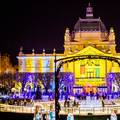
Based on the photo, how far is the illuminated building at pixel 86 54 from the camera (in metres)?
61.2

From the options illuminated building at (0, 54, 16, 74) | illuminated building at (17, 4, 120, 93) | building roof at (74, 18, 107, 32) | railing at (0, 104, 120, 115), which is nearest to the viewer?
railing at (0, 104, 120, 115)

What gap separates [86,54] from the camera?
203 ft

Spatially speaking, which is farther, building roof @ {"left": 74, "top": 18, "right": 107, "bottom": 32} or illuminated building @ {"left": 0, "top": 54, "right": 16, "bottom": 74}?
building roof @ {"left": 74, "top": 18, "right": 107, "bottom": 32}

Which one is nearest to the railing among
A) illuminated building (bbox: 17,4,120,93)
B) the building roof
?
illuminated building (bbox: 17,4,120,93)

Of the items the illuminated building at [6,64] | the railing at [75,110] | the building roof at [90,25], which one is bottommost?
the railing at [75,110]

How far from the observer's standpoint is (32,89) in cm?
4562

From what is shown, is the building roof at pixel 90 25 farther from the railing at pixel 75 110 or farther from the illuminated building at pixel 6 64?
the railing at pixel 75 110

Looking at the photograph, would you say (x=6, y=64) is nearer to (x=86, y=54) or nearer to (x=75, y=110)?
(x=86, y=54)

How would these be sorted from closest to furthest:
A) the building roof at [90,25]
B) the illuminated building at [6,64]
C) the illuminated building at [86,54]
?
the illuminated building at [86,54], the illuminated building at [6,64], the building roof at [90,25]

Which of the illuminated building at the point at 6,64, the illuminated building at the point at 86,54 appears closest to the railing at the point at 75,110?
the illuminated building at the point at 86,54

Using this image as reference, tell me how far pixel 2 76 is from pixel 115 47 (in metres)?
27.5

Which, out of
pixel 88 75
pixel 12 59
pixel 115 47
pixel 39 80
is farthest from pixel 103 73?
pixel 39 80

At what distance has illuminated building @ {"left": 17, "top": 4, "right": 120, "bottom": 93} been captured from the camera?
2411 inches

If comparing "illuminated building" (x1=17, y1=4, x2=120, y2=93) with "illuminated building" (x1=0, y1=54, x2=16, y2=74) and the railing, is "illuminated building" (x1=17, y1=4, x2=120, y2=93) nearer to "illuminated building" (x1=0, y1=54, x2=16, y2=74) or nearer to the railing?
"illuminated building" (x1=0, y1=54, x2=16, y2=74)
